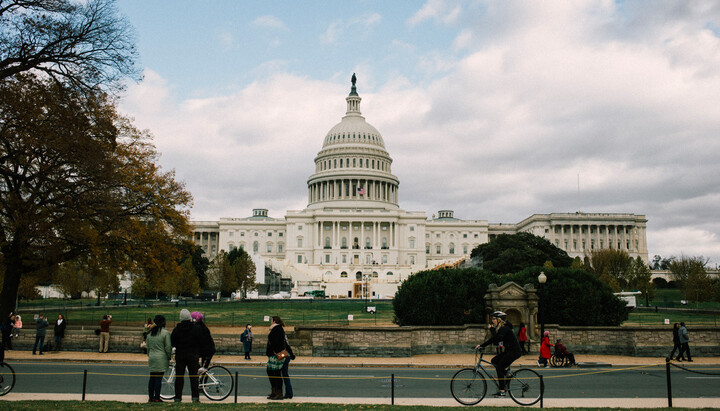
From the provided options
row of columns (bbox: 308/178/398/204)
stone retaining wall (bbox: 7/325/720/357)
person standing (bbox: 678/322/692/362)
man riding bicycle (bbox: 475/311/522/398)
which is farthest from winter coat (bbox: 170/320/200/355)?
row of columns (bbox: 308/178/398/204)

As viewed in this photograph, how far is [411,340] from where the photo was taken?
85.3 feet

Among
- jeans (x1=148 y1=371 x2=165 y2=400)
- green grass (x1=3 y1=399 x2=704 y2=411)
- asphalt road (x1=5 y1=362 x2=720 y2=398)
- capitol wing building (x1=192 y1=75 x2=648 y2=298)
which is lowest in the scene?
asphalt road (x1=5 y1=362 x2=720 y2=398)

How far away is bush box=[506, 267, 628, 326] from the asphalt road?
28.9 ft

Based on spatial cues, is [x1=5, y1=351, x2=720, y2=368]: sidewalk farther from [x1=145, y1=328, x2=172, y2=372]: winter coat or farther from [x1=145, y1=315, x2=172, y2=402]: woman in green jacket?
[x1=145, y1=328, x2=172, y2=372]: winter coat

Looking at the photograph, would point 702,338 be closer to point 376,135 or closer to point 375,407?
point 375,407

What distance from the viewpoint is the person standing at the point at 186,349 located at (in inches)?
524

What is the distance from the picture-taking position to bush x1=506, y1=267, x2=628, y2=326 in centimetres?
3127

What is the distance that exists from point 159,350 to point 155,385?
2.70 feet

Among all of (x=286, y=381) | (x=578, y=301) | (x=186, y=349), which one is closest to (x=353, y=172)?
(x=578, y=301)

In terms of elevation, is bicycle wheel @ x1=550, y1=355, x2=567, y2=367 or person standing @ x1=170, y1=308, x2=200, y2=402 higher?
person standing @ x1=170, y1=308, x2=200, y2=402

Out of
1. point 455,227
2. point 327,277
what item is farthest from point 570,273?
point 455,227

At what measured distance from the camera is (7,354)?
25.4 m

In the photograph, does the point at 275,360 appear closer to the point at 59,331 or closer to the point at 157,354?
the point at 157,354

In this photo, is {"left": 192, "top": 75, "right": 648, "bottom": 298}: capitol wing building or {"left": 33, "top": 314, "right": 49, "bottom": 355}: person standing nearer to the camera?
{"left": 33, "top": 314, "right": 49, "bottom": 355}: person standing
